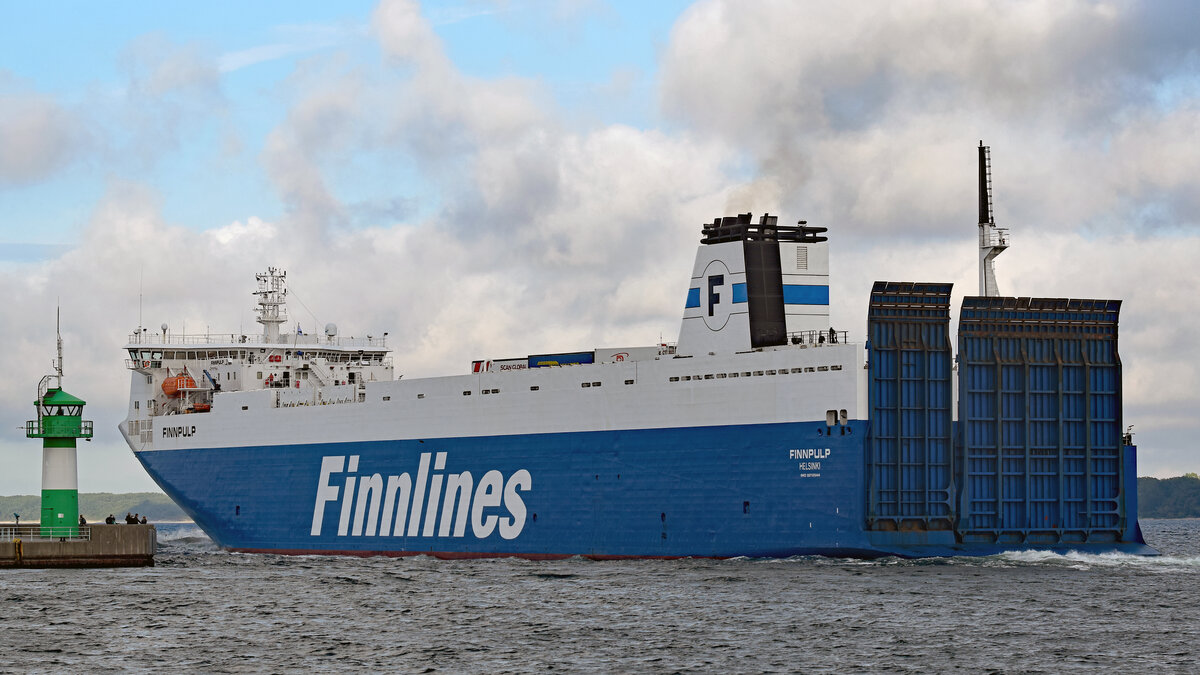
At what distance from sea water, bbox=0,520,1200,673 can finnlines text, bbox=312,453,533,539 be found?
9.59 feet

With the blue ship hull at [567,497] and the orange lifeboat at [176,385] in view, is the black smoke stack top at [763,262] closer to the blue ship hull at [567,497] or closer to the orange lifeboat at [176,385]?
the blue ship hull at [567,497]

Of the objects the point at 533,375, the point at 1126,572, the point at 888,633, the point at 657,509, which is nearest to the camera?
the point at 888,633

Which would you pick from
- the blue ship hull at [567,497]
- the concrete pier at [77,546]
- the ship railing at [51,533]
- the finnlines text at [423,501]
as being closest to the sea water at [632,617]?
the concrete pier at [77,546]

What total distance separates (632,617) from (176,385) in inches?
1265

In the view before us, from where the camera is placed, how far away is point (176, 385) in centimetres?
5869

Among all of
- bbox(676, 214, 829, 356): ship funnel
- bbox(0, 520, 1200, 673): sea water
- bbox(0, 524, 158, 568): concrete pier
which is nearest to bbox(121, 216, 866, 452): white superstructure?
bbox(676, 214, 829, 356): ship funnel

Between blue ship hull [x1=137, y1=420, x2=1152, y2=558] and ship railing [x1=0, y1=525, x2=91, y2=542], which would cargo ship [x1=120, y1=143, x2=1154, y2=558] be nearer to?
blue ship hull [x1=137, y1=420, x2=1152, y2=558]

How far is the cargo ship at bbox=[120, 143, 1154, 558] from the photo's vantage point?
39.7m

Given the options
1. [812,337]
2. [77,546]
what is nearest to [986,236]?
[812,337]

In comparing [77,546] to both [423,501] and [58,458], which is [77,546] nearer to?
[58,458]

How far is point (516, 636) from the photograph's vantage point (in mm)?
29734

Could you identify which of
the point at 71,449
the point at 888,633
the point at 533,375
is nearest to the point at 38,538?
the point at 71,449

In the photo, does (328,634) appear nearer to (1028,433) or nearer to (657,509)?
(657,509)

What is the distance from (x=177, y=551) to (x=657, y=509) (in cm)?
2441
